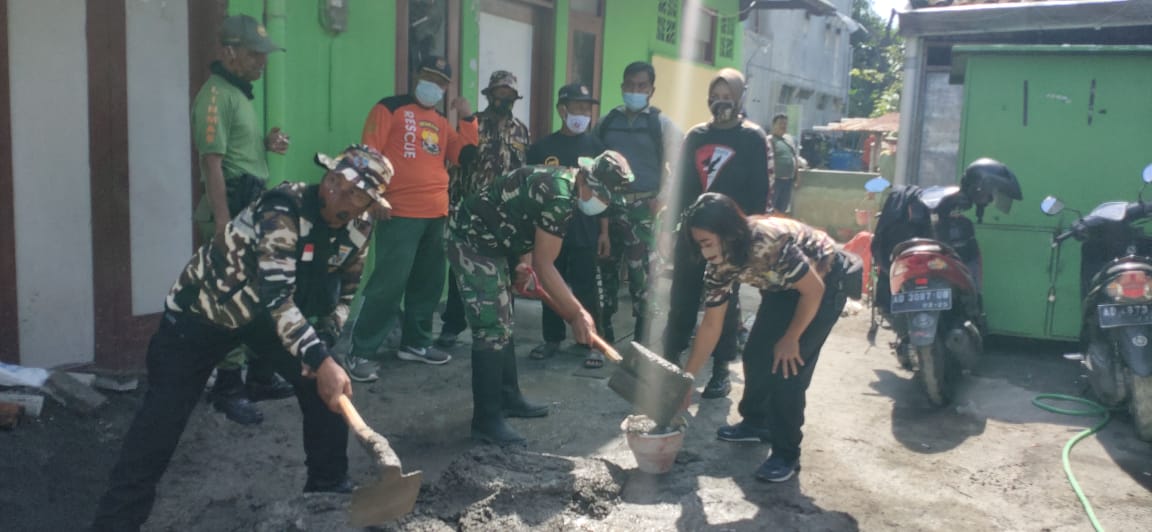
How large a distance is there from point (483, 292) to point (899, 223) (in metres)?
2.98

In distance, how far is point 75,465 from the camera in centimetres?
398

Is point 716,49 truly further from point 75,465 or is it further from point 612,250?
point 75,465

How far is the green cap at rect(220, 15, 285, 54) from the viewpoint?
4500 millimetres

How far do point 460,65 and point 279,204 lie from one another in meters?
4.04

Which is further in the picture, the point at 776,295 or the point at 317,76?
the point at 317,76

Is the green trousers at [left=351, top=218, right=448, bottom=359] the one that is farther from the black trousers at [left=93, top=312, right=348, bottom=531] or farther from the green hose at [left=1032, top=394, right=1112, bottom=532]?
the green hose at [left=1032, top=394, right=1112, bottom=532]

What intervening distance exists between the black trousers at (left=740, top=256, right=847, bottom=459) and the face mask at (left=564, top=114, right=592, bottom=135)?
6.93 feet

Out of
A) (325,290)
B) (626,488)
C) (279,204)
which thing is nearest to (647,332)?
(626,488)

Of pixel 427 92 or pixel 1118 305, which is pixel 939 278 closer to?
pixel 1118 305

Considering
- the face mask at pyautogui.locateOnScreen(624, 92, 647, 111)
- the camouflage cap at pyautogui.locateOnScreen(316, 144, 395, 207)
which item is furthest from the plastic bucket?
the face mask at pyautogui.locateOnScreen(624, 92, 647, 111)

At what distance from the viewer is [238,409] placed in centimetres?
460

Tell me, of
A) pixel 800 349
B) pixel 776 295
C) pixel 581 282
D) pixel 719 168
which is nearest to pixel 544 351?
pixel 581 282

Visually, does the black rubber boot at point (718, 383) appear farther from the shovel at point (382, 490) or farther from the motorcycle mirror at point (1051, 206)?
the shovel at point (382, 490)

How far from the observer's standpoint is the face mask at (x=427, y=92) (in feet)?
18.0
